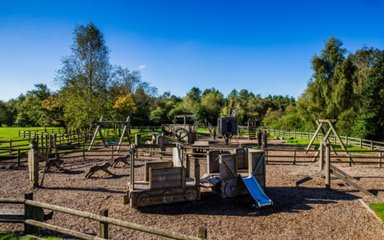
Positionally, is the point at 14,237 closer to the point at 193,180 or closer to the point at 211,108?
the point at 193,180

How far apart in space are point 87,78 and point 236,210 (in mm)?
25347

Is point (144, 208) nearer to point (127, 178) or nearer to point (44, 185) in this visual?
point (127, 178)

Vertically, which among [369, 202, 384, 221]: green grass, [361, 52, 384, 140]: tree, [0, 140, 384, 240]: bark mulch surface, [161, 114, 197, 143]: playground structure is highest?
[361, 52, 384, 140]: tree

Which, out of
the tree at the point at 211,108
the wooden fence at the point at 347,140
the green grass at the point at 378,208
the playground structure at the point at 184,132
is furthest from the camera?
the tree at the point at 211,108

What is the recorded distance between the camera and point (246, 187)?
9164 mm

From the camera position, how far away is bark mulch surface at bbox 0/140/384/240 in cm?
670

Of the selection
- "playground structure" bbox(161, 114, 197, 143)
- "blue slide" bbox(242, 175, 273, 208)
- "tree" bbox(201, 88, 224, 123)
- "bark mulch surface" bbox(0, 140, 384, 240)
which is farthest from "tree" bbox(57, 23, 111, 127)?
"tree" bbox(201, 88, 224, 123)

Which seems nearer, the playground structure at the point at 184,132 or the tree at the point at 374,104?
the playground structure at the point at 184,132

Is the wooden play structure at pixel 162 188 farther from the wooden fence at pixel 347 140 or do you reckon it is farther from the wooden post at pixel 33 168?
the wooden fence at pixel 347 140

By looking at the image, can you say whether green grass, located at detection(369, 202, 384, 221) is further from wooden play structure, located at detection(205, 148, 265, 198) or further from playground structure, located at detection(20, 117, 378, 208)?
wooden play structure, located at detection(205, 148, 265, 198)

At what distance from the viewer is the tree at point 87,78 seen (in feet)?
91.5

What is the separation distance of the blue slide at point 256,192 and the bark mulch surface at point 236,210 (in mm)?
213

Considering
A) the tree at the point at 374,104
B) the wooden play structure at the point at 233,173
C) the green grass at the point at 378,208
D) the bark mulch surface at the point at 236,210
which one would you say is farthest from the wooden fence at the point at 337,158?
the tree at the point at 374,104

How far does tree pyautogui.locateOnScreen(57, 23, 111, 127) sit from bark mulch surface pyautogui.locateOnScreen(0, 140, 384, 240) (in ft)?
52.0
